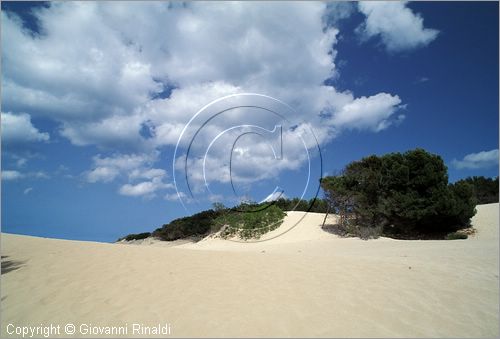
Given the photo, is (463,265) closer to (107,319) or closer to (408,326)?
(408,326)

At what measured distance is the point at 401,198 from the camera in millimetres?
23484

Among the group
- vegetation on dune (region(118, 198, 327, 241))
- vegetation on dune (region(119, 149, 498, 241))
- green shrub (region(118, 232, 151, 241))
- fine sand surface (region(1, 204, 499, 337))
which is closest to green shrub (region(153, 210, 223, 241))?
vegetation on dune (region(118, 198, 327, 241))

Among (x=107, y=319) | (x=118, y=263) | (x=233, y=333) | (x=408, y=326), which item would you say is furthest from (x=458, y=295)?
(x=118, y=263)

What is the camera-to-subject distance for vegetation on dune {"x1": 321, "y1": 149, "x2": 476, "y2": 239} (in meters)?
22.9

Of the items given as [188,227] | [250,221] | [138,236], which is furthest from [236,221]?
[138,236]

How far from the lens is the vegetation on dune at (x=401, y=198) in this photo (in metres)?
22.9

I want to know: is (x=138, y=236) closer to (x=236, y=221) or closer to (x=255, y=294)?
(x=236, y=221)

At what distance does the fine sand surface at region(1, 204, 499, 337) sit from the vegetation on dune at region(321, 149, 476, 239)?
504 inches

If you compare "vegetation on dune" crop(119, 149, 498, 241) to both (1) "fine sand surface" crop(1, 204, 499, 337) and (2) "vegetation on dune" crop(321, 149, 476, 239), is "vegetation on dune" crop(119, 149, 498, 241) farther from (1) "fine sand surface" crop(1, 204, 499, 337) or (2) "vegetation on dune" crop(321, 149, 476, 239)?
(1) "fine sand surface" crop(1, 204, 499, 337)

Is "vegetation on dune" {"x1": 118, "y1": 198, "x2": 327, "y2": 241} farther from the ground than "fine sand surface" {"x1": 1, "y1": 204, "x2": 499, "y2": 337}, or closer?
farther from the ground

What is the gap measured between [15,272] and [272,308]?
7098mm

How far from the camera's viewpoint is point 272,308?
229 inches

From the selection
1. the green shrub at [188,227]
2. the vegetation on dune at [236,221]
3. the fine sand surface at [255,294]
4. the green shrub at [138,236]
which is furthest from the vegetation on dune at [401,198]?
the green shrub at [138,236]

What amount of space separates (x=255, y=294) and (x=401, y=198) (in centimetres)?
1984
